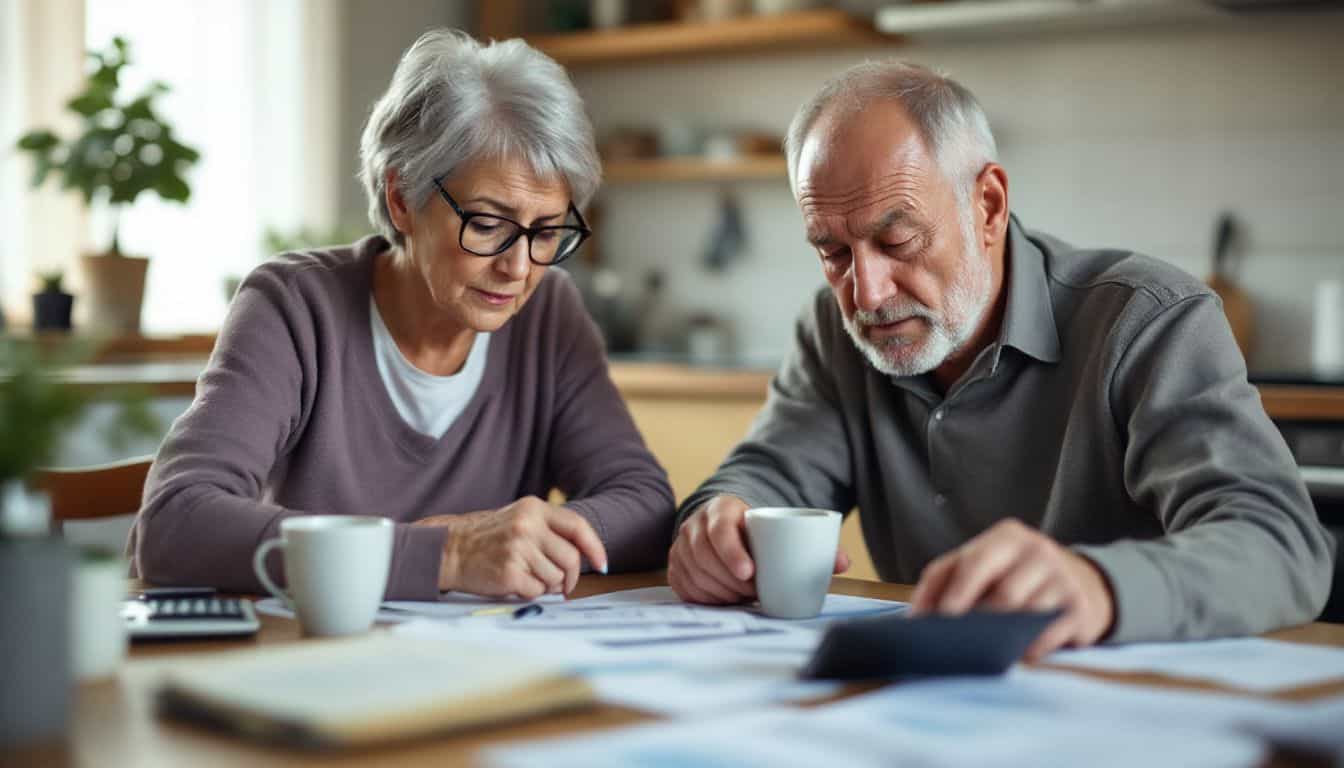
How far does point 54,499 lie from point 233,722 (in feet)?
3.23

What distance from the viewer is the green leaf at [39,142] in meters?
2.91

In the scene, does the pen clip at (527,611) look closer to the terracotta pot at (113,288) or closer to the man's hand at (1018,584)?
the man's hand at (1018,584)

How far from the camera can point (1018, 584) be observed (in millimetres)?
1000

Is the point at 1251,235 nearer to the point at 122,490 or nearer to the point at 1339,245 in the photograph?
the point at 1339,245

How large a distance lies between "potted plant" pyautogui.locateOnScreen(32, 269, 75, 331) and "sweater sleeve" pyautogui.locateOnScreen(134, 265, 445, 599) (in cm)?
131

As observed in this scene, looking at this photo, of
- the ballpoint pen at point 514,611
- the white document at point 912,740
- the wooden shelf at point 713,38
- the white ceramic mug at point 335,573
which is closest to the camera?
the white document at point 912,740

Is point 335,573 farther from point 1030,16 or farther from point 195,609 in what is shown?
point 1030,16

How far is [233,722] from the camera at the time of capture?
810mm

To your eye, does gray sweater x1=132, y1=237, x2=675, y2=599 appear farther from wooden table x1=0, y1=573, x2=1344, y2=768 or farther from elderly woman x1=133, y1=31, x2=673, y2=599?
wooden table x1=0, y1=573, x2=1344, y2=768

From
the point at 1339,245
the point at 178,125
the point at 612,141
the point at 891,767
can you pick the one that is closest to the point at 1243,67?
the point at 1339,245

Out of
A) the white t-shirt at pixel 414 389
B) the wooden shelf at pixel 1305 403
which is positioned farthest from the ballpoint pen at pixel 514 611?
the wooden shelf at pixel 1305 403

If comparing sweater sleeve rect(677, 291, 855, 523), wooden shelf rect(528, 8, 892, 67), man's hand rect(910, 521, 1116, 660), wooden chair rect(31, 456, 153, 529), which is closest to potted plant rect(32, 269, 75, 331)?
wooden chair rect(31, 456, 153, 529)

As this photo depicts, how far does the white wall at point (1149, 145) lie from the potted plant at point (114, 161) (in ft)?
6.08

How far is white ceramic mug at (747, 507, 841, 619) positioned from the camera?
3.93ft
